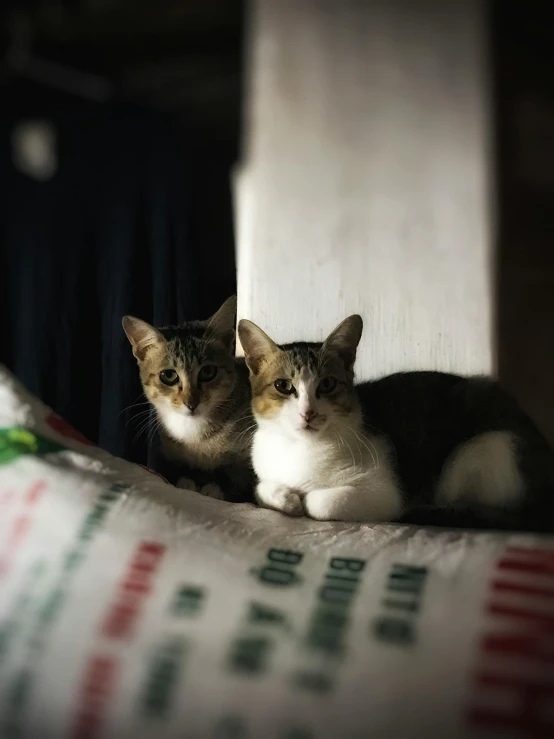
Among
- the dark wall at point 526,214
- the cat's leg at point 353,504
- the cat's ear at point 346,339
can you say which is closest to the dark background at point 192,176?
the dark wall at point 526,214

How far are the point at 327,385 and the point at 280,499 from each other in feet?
0.71

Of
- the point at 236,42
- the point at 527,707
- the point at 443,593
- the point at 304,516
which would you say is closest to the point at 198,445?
the point at 304,516

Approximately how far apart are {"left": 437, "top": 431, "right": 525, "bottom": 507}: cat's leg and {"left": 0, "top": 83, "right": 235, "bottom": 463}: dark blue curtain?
61cm

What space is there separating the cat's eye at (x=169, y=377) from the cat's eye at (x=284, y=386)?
0.76ft

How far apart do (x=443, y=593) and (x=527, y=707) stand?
5.2 inches

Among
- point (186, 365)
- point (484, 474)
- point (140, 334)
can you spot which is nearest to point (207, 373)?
point (186, 365)

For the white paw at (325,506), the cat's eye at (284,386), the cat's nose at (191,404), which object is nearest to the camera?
the white paw at (325,506)

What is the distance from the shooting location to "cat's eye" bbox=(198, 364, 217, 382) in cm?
120

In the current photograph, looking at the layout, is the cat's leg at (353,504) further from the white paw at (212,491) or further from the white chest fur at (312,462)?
the white paw at (212,491)

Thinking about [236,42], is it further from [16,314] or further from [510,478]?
[510,478]

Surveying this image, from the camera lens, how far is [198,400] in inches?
45.6

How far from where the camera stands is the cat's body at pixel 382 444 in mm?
955

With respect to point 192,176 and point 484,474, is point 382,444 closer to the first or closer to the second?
point 484,474

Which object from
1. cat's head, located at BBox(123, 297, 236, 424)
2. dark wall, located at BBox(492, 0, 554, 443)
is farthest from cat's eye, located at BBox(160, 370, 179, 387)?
dark wall, located at BBox(492, 0, 554, 443)
